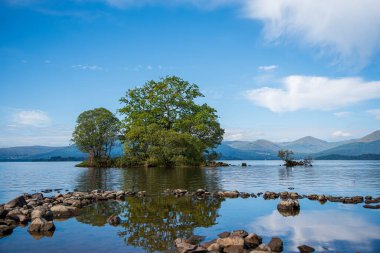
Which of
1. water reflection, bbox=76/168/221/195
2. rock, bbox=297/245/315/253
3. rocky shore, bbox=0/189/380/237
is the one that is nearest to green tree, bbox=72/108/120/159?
water reflection, bbox=76/168/221/195

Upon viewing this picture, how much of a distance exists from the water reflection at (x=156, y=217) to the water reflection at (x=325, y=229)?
11.3 feet

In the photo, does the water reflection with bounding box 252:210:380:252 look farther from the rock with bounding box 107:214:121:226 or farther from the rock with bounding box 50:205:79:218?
the rock with bounding box 50:205:79:218

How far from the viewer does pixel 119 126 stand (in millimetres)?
102812

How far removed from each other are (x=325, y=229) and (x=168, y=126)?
7963 centimetres

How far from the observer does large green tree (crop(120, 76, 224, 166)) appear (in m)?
84.6

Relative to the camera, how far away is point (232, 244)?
42.2 ft

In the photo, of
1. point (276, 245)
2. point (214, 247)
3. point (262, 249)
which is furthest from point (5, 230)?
point (276, 245)

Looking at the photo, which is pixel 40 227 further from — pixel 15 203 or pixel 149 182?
pixel 149 182

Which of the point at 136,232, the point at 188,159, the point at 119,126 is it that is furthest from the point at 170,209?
the point at 119,126

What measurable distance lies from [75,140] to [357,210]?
91829 millimetres

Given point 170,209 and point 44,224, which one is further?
point 170,209

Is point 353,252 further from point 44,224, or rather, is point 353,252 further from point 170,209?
point 44,224

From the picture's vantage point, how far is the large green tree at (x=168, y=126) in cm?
8456

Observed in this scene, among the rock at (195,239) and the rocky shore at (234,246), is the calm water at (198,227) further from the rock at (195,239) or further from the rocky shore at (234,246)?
the rock at (195,239)
